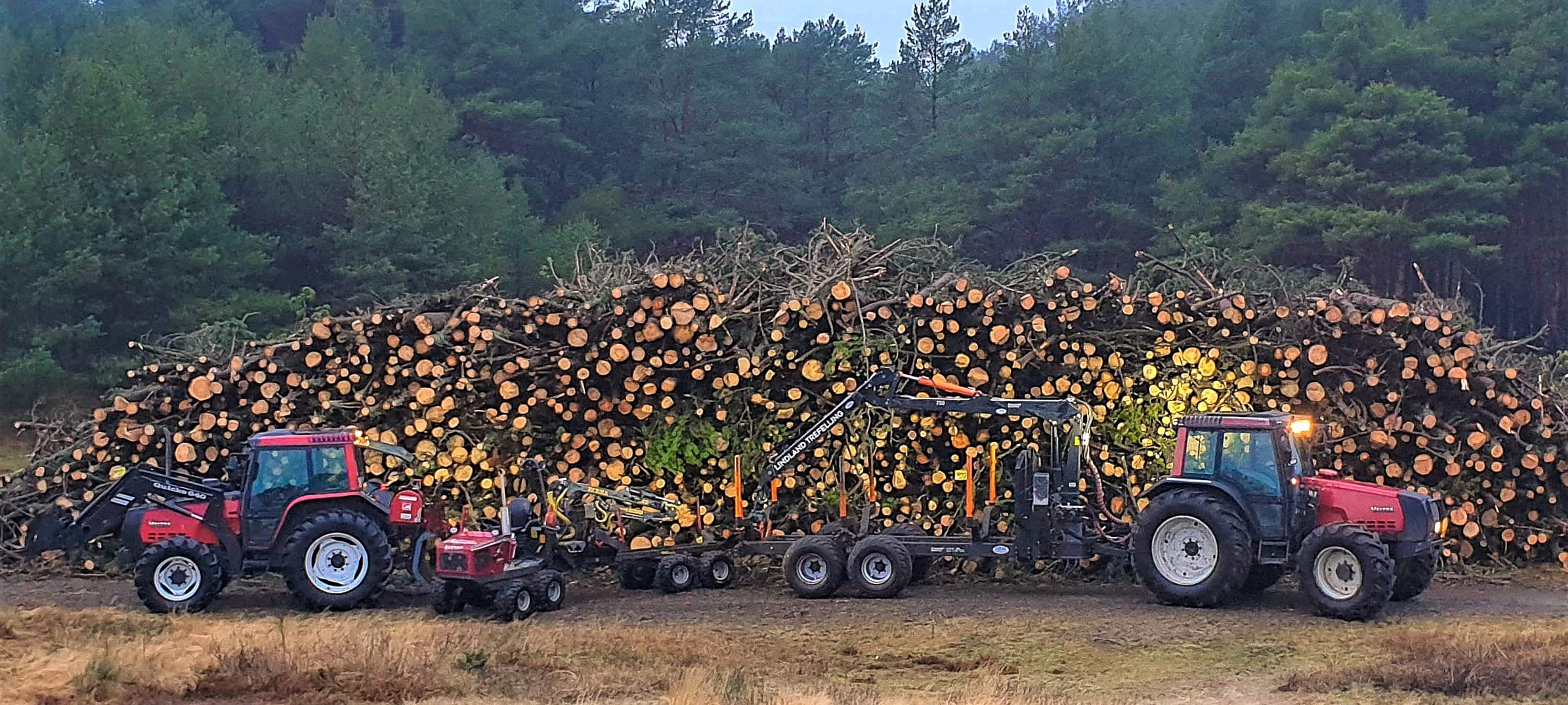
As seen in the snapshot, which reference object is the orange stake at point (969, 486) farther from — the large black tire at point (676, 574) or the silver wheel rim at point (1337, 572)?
the silver wheel rim at point (1337, 572)

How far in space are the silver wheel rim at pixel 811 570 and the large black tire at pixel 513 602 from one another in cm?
233

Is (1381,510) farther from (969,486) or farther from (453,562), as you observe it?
(453,562)

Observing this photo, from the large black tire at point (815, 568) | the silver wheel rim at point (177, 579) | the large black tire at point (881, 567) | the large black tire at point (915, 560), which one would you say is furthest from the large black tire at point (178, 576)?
the large black tire at point (915, 560)

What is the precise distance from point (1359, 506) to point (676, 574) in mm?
5804

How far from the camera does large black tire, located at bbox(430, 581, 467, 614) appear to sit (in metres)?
11.4

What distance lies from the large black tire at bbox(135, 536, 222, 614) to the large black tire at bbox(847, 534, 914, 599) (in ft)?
17.4

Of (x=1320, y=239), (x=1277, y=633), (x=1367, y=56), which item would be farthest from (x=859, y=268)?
(x=1367, y=56)

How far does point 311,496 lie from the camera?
11.8 meters

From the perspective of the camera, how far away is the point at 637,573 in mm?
13031

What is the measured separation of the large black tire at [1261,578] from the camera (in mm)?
11940

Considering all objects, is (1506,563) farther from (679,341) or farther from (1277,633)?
(679,341)

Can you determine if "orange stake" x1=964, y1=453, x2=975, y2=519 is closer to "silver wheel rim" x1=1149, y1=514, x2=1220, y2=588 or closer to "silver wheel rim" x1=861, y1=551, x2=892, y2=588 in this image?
"silver wheel rim" x1=861, y1=551, x2=892, y2=588

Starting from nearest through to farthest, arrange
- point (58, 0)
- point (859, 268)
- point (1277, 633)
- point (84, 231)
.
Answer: point (1277, 633)
point (859, 268)
point (84, 231)
point (58, 0)

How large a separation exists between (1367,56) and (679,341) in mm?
23444
